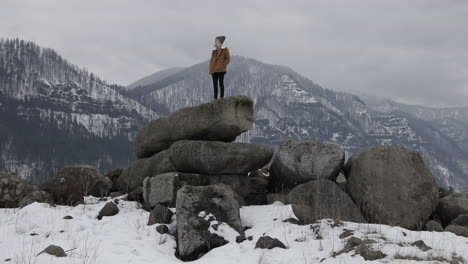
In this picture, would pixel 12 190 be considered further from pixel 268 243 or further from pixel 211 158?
pixel 268 243

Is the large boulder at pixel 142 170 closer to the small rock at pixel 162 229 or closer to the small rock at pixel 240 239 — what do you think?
the small rock at pixel 162 229

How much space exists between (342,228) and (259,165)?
6.60 meters

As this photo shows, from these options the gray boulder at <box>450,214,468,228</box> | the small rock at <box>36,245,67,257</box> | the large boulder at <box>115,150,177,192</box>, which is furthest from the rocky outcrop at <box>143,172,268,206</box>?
the gray boulder at <box>450,214,468,228</box>

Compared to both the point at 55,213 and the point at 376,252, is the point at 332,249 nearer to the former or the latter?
the point at 376,252

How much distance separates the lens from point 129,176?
61.7 ft

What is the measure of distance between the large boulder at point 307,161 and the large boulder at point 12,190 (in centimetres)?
1041

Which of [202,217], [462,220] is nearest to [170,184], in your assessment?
[202,217]

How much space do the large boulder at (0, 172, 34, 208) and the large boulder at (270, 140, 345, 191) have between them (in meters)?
10.4

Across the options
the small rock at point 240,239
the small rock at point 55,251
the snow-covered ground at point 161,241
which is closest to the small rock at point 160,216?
the snow-covered ground at point 161,241

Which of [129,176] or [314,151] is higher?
[314,151]

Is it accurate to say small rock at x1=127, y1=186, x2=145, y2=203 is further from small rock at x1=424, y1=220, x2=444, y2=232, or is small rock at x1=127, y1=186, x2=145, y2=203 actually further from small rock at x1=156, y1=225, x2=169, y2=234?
small rock at x1=424, y1=220, x2=444, y2=232

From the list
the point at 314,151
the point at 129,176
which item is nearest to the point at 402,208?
the point at 314,151

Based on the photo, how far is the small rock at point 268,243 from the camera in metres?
10.4

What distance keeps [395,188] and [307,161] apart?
3.58 metres
